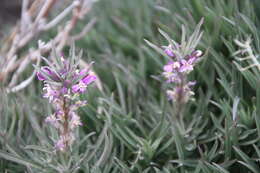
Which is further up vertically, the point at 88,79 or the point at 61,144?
the point at 88,79

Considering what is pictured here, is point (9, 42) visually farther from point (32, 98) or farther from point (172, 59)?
point (172, 59)

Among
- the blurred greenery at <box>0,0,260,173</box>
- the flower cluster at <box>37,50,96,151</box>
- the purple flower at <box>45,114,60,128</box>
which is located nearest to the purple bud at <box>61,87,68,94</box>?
the flower cluster at <box>37,50,96,151</box>

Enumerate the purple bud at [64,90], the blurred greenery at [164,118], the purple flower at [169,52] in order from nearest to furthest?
the purple bud at [64,90]
the purple flower at [169,52]
the blurred greenery at [164,118]

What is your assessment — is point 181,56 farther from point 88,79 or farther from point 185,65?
point 88,79

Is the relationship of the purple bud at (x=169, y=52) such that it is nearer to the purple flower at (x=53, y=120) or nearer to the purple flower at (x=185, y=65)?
the purple flower at (x=185, y=65)

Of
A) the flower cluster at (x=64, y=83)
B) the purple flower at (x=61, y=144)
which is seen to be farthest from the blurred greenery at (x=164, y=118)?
the flower cluster at (x=64, y=83)

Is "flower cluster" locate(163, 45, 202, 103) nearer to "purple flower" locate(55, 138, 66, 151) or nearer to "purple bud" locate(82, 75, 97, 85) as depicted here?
"purple bud" locate(82, 75, 97, 85)

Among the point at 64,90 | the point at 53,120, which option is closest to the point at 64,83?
the point at 64,90
